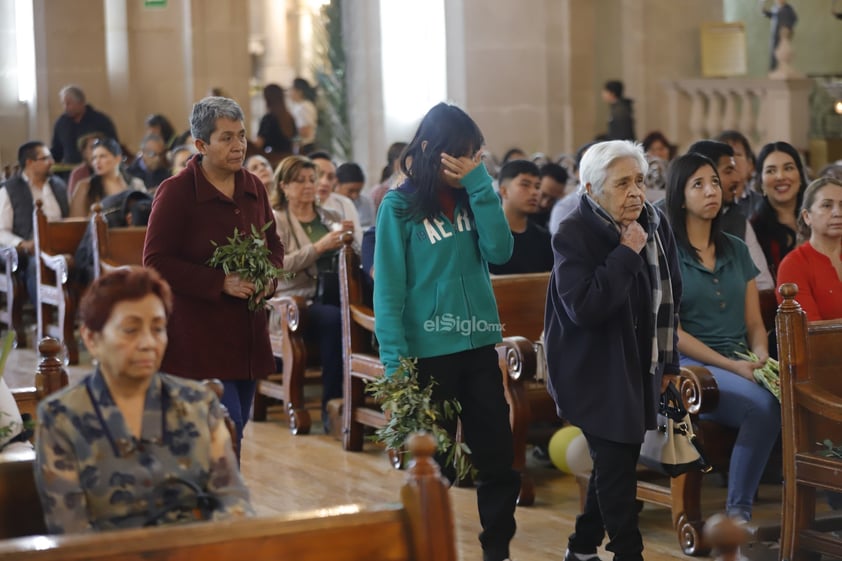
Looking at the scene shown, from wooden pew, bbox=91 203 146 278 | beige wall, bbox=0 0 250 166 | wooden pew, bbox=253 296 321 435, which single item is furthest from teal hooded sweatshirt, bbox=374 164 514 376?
beige wall, bbox=0 0 250 166

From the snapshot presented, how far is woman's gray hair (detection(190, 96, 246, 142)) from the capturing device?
185 inches

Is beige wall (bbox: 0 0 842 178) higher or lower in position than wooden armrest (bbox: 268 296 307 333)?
higher

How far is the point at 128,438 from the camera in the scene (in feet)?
10.1

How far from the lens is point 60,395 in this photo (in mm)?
3084

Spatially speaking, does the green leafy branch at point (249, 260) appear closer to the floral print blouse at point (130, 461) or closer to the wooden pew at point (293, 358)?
the floral print blouse at point (130, 461)

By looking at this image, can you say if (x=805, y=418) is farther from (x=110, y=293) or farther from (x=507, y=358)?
(x=110, y=293)

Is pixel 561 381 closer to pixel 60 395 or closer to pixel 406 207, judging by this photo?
pixel 406 207

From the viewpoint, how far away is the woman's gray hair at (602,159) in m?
4.39

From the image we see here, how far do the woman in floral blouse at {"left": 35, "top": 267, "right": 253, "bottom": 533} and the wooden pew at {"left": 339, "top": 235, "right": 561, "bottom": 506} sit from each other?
2949 mm

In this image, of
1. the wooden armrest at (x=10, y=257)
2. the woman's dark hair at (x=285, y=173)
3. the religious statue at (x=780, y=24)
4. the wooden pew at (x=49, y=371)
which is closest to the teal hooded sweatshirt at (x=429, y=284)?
the wooden pew at (x=49, y=371)

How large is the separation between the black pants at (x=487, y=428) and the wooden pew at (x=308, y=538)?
1745 mm

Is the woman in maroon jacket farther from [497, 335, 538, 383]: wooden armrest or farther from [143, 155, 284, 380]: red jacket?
[497, 335, 538, 383]: wooden armrest

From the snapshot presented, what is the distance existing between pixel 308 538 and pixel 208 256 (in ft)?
7.42

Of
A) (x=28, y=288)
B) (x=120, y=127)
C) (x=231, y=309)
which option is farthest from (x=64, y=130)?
(x=231, y=309)
